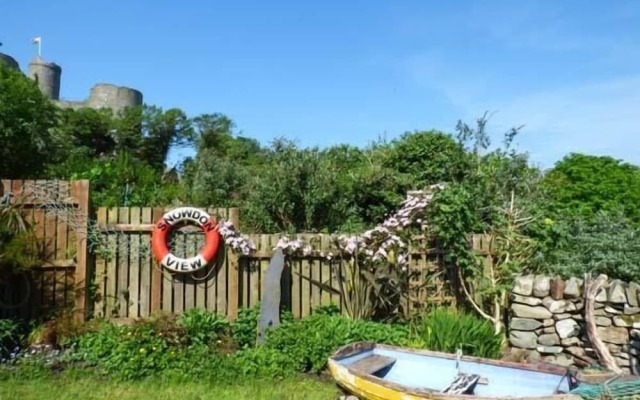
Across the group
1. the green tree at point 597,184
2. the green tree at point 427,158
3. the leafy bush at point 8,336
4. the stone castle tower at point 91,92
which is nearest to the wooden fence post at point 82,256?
the leafy bush at point 8,336

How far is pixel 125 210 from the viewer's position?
6402 millimetres

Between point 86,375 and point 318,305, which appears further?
point 318,305

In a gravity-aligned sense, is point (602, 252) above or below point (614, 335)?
above

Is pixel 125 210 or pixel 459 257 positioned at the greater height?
pixel 125 210

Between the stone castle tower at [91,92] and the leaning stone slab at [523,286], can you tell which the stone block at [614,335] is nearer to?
the leaning stone slab at [523,286]

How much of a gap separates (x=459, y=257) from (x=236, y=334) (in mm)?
2544

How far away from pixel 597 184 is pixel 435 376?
365 inches

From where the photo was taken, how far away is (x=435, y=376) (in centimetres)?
459

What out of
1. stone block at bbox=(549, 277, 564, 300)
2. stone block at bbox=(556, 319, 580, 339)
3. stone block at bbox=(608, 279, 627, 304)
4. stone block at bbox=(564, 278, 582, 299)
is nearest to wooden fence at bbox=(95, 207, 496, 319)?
stone block at bbox=(549, 277, 564, 300)

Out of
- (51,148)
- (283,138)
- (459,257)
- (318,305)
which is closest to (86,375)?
(318,305)

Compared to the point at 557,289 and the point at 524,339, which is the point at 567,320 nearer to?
the point at 557,289

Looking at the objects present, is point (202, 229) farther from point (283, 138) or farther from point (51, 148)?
point (51, 148)

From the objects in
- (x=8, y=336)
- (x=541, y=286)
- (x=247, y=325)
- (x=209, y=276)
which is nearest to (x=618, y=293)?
(x=541, y=286)

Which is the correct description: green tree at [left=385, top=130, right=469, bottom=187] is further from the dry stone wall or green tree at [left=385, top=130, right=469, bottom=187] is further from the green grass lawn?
the green grass lawn
